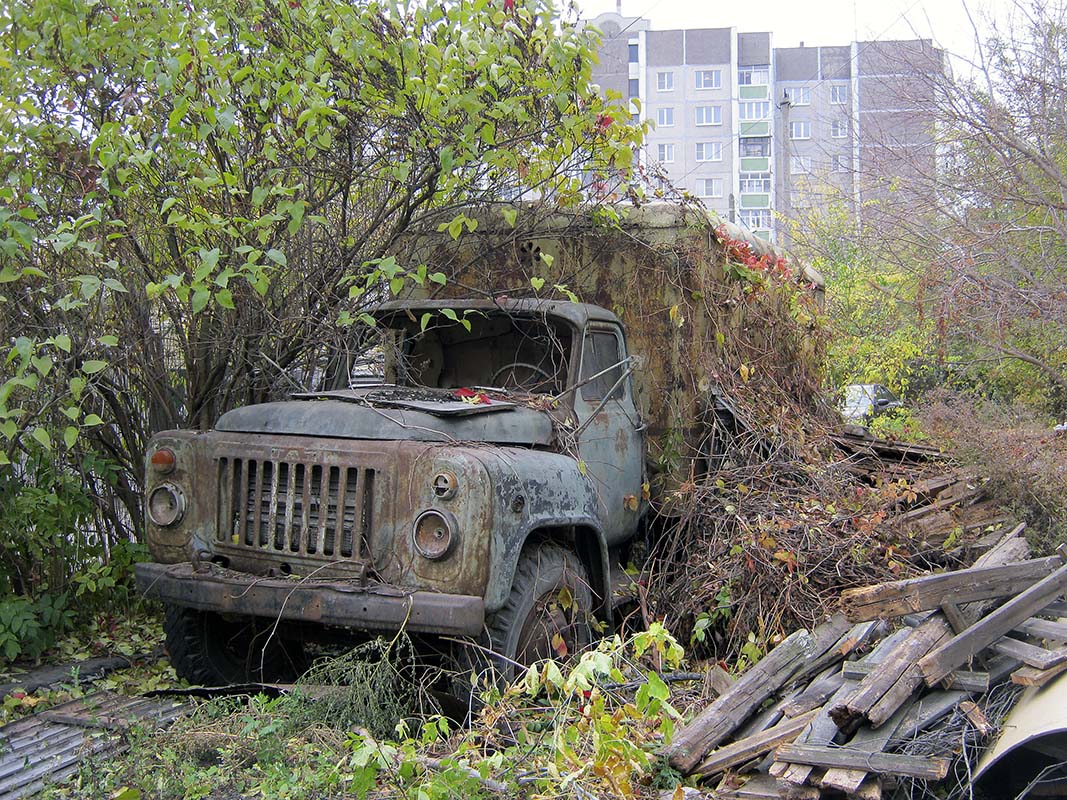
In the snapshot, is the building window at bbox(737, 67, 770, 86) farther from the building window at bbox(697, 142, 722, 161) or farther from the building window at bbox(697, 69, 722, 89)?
the building window at bbox(697, 142, 722, 161)

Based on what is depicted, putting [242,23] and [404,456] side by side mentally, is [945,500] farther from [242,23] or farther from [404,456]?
[242,23]

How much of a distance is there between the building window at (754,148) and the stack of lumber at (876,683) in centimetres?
4664

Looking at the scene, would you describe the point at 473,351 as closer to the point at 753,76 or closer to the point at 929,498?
the point at 929,498

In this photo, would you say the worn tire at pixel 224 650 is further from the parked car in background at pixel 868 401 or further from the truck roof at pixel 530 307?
the parked car in background at pixel 868 401

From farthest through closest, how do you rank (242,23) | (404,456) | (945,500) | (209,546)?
(945,500)
(242,23)
(209,546)
(404,456)

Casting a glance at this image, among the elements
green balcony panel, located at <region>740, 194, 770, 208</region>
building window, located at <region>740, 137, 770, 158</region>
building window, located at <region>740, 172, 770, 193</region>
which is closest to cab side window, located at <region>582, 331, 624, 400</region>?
building window, located at <region>740, 172, 770, 193</region>

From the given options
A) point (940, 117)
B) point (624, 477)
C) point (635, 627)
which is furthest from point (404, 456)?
point (940, 117)

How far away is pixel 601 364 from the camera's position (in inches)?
241

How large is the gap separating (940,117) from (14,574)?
34.5ft

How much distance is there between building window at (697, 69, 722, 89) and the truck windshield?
49.2 meters

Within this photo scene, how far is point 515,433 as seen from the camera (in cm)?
529

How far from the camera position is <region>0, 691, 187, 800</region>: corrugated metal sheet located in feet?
13.4

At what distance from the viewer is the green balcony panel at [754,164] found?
4825cm

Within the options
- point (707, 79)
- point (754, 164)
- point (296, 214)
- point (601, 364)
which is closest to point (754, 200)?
point (754, 164)
